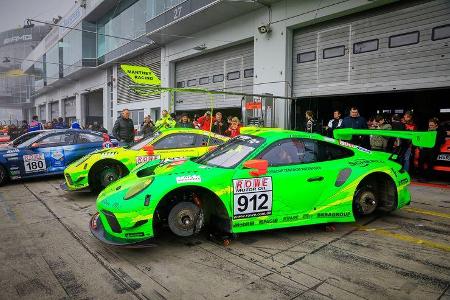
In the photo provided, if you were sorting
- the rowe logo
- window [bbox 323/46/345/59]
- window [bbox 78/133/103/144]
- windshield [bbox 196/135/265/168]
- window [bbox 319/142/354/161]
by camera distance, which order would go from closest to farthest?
1. windshield [bbox 196/135/265/168]
2. window [bbox 319/142/354/161]
3. window [bbox 78/133/103/144]
4. window [bbox 323/46/345/59]
5. the rowe logo

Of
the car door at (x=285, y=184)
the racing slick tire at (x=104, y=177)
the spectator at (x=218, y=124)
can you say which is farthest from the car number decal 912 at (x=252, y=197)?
the spectator at (x=218, y=124)

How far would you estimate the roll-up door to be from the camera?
1873 cm

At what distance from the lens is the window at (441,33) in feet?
25.7

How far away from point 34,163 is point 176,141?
3696 mm

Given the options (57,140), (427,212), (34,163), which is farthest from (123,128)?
(427,212)

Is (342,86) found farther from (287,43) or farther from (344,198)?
(344,198)

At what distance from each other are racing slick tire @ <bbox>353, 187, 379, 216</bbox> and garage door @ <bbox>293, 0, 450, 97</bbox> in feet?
16.5

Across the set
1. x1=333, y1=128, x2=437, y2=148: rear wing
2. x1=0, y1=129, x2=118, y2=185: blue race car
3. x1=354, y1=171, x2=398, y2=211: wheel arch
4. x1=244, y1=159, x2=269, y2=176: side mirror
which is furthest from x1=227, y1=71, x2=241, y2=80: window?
x1=244, y1=159, x2=269, y2=176: side mirror

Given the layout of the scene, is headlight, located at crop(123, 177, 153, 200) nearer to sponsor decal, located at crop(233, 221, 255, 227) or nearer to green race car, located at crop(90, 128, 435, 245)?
green race car, located at crop(90, 128, 435, 245)

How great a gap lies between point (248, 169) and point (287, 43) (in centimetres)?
843

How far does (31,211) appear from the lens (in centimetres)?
558

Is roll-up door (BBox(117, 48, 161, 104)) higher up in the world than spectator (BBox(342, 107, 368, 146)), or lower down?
higher up

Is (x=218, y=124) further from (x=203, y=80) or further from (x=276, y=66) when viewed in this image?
(x=203, y=80)

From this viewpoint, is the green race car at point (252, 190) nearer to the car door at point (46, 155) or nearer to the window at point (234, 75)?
the car door at point (46, 155)
